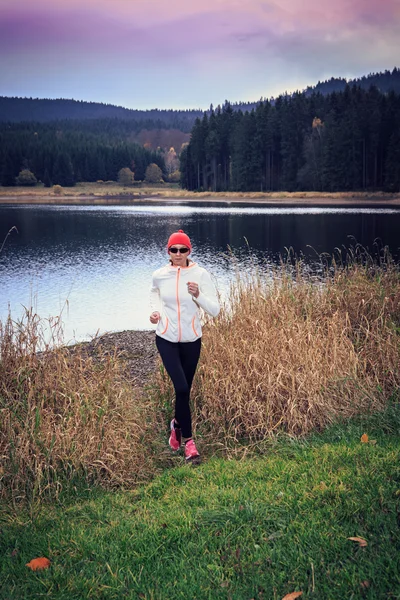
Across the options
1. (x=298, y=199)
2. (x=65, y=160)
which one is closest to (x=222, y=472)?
(x=298, y=199)

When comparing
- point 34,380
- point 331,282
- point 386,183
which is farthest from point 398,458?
point 386,183

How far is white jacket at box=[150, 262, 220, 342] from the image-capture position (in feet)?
18.5

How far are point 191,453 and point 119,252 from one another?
2461 cm

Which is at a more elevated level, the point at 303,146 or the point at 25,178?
the point at 303,146

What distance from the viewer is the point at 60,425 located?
5.62m

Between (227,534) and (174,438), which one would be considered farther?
(174,438)

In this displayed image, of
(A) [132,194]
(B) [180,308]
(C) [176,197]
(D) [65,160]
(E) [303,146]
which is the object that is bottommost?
(B) [180,308]

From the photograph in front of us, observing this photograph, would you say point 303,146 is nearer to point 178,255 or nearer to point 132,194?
point 132,194

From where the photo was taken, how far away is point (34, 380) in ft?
20.7

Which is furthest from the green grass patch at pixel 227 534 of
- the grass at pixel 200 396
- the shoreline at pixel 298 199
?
the shoreline at pixel 298 199

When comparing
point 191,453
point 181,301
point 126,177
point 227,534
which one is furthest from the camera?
point 126,177

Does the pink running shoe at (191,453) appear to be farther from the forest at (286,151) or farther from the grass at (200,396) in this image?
the forest at (286,151)

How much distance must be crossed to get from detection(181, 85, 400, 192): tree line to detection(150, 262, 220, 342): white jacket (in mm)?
69779

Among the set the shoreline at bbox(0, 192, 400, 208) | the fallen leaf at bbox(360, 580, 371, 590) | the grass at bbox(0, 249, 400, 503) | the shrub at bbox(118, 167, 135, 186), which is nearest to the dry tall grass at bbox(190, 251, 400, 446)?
the grass at bbox(0, 249, 400, 503)
